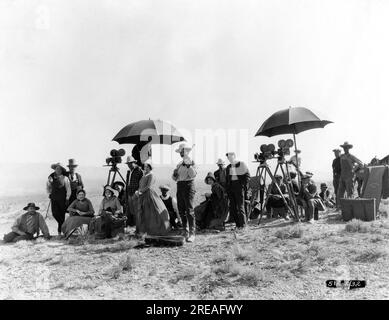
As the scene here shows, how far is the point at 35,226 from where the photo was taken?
8742mm

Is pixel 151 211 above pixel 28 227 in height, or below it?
above

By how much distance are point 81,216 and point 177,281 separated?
4.32 m

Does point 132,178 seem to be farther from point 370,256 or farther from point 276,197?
point 370,256

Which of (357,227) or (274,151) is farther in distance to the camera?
(274,151)

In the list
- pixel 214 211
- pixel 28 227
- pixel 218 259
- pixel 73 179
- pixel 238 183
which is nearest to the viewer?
pixel 218 259

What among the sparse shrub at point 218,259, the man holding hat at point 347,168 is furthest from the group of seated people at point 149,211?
→ the sparse shrub at point 218,259

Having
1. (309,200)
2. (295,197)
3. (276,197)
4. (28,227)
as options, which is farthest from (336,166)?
(28,227)

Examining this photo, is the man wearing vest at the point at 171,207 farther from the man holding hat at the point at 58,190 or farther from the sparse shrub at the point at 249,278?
the sparse shrub at the point at 249,278

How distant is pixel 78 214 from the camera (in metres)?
8.73

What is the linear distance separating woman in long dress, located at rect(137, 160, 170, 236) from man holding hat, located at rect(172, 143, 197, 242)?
1.61ft

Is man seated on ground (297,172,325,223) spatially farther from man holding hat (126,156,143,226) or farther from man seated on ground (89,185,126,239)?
man seated on ground (89,185,126,239)

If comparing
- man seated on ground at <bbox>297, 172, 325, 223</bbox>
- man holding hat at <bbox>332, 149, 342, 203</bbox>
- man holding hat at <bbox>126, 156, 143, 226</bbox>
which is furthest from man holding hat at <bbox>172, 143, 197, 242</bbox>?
man holding hat at <bbox>332, 149, 342, 203</bbox>

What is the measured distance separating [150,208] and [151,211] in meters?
0.07
